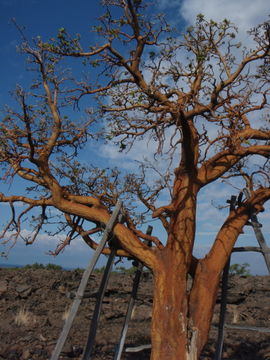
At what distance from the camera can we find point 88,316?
37.2ft

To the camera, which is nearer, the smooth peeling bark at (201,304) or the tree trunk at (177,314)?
the tree trunk at (177,314)

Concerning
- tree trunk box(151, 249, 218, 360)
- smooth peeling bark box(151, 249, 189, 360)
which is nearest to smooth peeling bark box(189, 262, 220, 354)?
tree trunk box(151, 249, 218, 360)

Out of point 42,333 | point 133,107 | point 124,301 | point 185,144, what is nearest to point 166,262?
point 185,144

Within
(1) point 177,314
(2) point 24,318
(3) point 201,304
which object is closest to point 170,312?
(1) point 177,314

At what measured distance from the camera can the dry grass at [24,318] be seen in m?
10.2

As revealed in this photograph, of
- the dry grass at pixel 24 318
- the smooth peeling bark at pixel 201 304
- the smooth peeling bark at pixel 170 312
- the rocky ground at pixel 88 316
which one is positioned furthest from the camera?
the dry grass at pixel 24 318

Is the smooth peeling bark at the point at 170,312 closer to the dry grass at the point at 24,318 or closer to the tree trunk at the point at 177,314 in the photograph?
the tree trunk at the point at 177,314

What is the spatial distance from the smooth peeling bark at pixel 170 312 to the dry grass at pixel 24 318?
5.74 meters

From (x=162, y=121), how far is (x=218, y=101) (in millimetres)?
1060

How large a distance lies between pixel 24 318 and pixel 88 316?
186 centimetres

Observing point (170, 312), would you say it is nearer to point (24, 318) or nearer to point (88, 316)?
point (24, 318)

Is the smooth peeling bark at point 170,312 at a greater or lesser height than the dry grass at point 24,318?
greater

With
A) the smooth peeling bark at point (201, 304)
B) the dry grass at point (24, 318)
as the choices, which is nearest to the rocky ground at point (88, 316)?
the dry grass at point (24, 318)

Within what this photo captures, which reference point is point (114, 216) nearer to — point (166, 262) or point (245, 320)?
point (166, 262)
